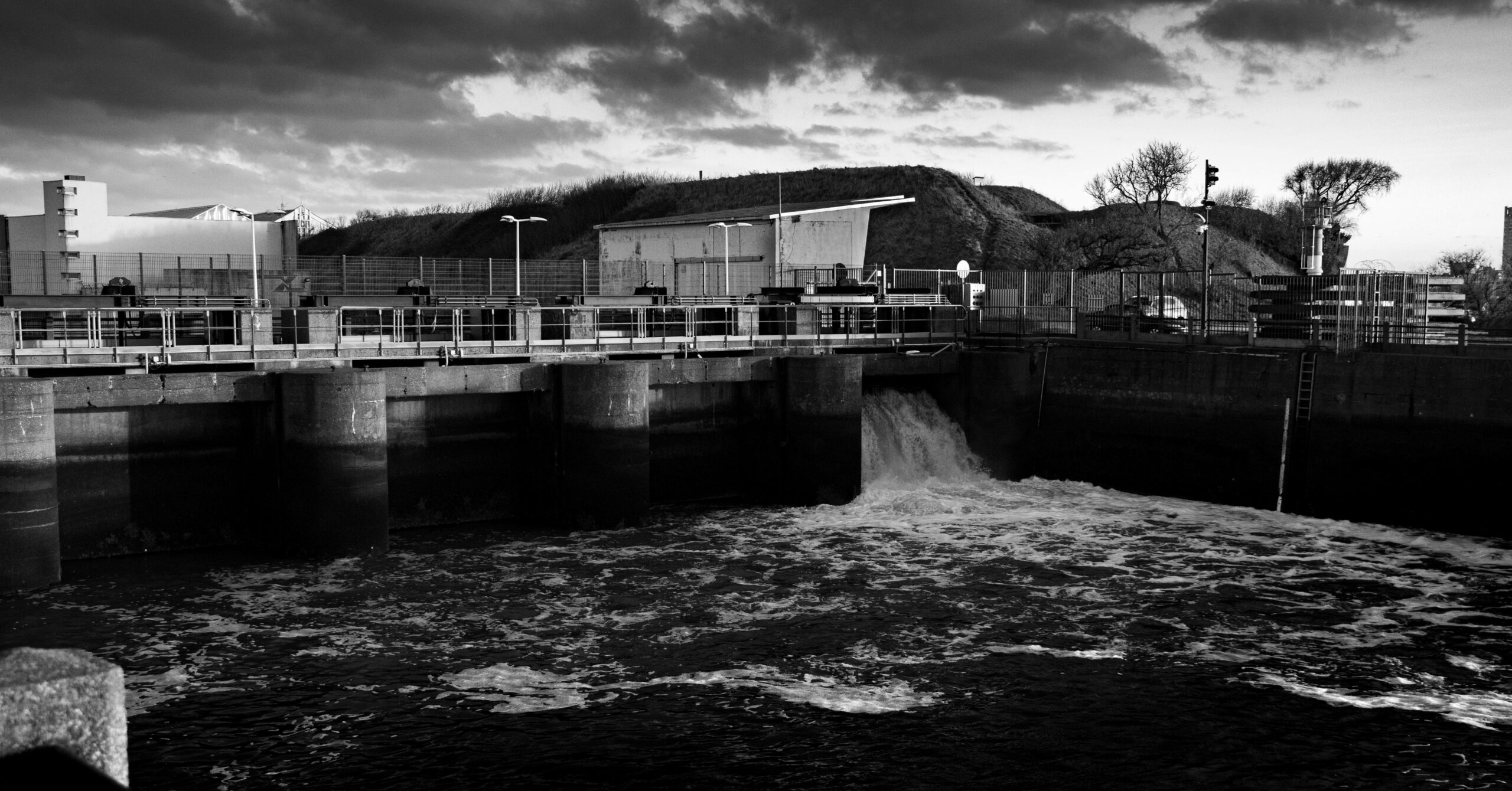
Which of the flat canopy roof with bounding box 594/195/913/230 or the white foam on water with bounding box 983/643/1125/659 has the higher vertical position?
the flat canopy roof with bounding box 594/195/913/230

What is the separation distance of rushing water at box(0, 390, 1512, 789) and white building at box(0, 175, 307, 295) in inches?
1137

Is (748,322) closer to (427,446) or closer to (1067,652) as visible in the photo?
(427,446)

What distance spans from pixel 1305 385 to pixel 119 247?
4770 cm

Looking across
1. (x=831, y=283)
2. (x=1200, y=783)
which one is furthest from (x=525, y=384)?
(x=831, y=283)

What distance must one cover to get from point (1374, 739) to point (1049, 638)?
5223 millimetres

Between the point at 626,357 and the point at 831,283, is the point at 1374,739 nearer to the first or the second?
the point at 626,357

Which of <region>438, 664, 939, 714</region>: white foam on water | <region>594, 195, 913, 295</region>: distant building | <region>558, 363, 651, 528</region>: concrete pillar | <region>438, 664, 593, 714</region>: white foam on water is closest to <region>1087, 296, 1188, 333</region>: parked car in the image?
<region>594, 195, 913, 295</region>: distant building

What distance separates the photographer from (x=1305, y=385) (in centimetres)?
3088

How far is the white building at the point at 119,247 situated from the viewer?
49656 millimetres

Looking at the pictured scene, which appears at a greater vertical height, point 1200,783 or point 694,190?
point 694,190

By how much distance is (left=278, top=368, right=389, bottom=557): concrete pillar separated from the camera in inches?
979

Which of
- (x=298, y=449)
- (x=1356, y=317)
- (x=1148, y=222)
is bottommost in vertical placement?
(x=298, y=449)

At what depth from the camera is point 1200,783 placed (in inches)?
566

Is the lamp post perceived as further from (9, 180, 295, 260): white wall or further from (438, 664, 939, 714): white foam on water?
(9, 180, 295, 260): white wall
